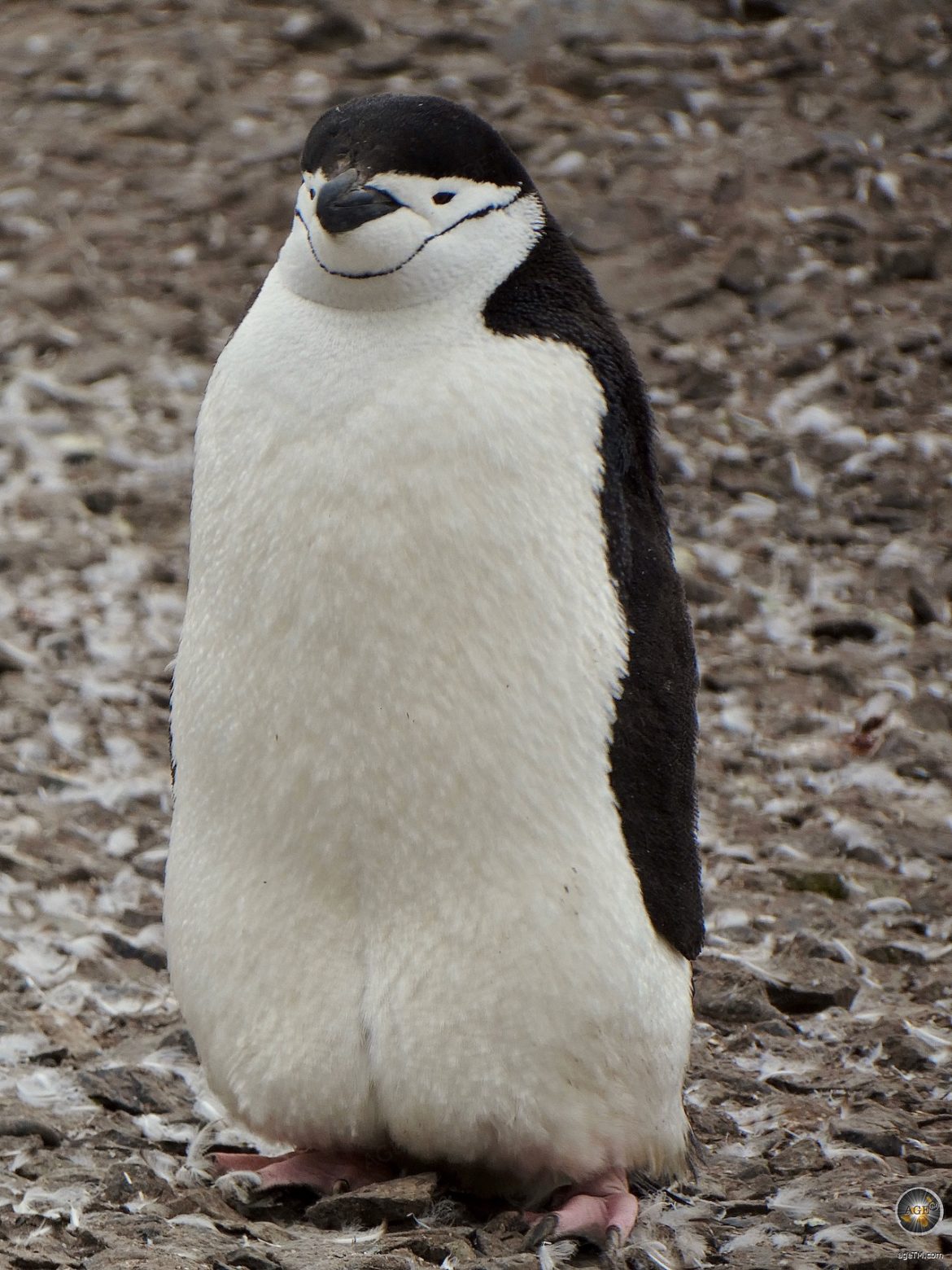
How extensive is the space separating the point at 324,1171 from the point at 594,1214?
0.48 metres

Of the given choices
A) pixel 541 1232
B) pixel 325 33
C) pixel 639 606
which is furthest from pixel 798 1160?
pixel 325 33

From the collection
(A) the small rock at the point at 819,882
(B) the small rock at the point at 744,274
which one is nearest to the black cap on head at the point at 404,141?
(A) the small rock at the point at 819,882

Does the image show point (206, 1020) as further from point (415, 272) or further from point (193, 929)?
A: point (415, 272)

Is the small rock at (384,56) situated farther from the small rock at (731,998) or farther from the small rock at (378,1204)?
the small rock at (378,1204)

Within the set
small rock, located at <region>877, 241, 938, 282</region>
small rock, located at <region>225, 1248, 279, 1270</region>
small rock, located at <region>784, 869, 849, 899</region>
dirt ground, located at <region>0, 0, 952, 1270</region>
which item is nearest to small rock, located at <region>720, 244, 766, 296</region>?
dirt ground, located at <region>0, 0, 952, 1270</region>

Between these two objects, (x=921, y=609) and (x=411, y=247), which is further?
(x=921, y=609)

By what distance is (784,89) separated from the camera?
26.9 ft

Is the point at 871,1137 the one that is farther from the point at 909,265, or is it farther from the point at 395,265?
the point at 909,265

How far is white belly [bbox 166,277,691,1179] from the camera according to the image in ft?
9.23

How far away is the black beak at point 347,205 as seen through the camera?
2766 mm

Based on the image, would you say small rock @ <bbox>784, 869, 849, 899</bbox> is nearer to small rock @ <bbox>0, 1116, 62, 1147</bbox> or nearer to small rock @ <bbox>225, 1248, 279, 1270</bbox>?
small rock @ <bbox>0, 1116, 62, 1147</bbox>

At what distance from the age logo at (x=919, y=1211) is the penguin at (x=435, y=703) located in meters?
0.42

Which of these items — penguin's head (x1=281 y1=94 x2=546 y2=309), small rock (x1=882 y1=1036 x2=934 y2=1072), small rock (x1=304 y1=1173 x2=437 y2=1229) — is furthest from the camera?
small rock (x1=882 y1=1036 x2=934 y2=1072)

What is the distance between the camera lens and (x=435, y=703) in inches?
111
